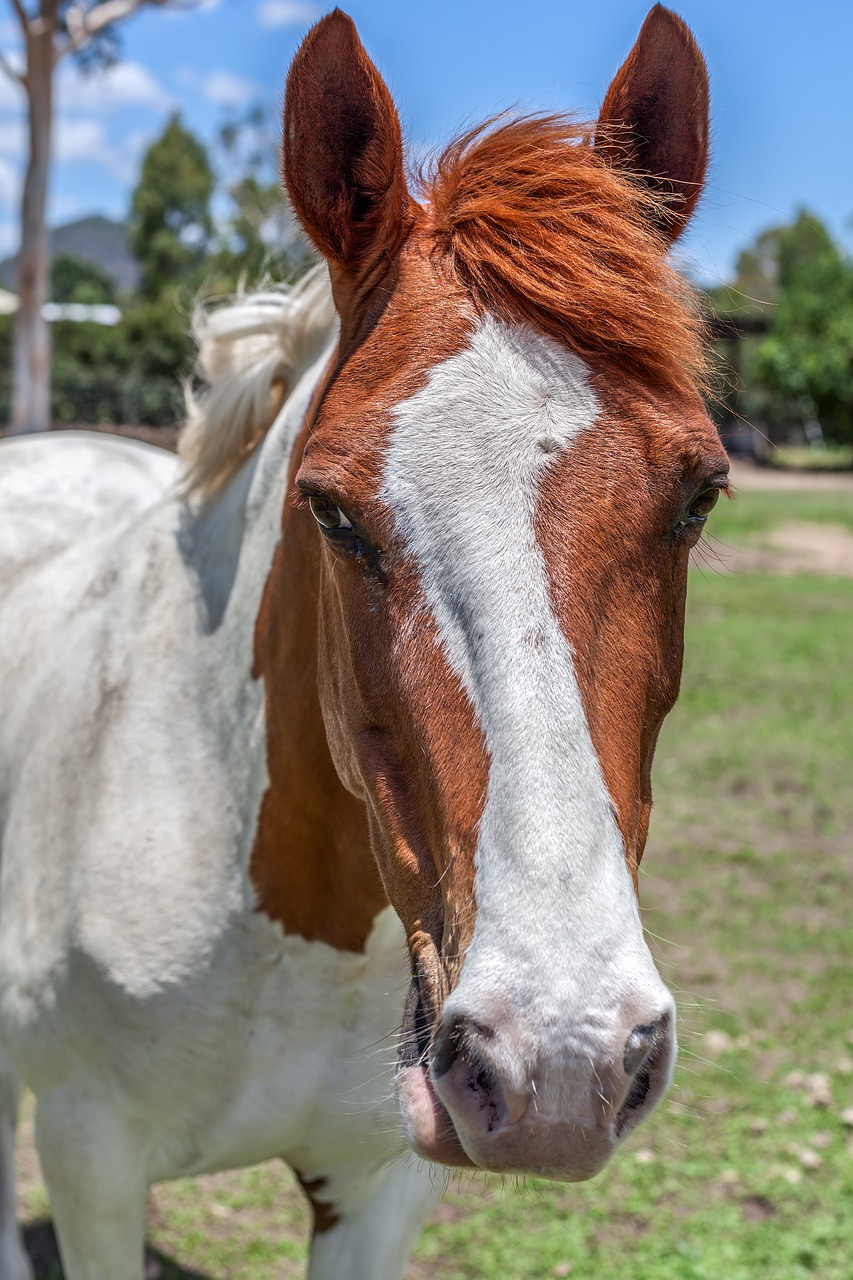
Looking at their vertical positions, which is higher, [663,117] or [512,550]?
[663,117]

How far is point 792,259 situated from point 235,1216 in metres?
61.4

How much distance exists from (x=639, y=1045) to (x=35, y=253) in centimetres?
1677

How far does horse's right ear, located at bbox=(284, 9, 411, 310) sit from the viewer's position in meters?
1.58

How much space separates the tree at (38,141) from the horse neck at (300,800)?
1410 cm

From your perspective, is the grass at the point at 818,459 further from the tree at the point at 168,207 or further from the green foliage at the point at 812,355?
the tree at the point at 168,207

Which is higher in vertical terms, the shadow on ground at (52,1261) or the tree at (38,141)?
the tree at (38,141)

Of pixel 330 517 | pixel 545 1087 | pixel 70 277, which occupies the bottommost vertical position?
pixel 545 1087

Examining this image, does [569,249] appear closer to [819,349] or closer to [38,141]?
[38,141]

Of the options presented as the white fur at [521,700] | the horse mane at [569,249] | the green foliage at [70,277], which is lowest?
the white fur at [521,700]

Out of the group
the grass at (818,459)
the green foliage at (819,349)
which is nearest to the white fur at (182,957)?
the grass at (818,459)

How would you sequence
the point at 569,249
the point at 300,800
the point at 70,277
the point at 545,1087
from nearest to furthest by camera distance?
the point at 545,1087 → the point at 569,249 → the point at 300,800 → the point at 70,277

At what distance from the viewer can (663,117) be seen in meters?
1.72

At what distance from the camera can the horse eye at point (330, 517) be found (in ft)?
4.87

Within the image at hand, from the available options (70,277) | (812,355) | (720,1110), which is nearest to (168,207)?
(70,277)
